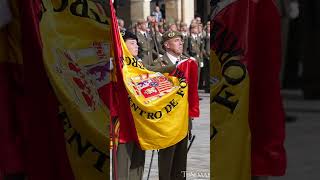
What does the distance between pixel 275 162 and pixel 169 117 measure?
2.35m

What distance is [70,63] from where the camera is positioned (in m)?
3.84

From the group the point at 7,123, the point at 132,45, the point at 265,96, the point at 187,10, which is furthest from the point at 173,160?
the point at 187,10

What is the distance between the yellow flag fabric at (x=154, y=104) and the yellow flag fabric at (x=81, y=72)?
1.85 m

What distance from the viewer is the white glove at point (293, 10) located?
2176mm

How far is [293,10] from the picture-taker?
224 centimetres

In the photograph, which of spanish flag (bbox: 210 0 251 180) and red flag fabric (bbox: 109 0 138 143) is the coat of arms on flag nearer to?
red flag fabric (bbox: 109 0 138 143)

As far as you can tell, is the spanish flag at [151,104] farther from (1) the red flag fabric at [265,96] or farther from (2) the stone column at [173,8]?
(2) the stone column at [173,8]

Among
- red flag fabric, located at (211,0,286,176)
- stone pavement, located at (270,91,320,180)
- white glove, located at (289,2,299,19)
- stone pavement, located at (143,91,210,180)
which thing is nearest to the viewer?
white glove, located at (289,2,299,19)

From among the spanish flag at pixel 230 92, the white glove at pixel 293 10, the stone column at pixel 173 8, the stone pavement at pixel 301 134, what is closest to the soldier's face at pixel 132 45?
the stone pavement at pixel 301 134

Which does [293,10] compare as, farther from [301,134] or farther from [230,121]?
[230,121]

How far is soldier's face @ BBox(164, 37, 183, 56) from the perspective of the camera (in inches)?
274

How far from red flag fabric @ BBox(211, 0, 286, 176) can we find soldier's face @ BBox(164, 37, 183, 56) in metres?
3.18

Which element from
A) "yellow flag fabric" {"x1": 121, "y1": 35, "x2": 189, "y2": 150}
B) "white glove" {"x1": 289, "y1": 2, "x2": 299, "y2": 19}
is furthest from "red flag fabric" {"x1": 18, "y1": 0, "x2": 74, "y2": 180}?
"white glove" {"x1": 289, "y1": 2, "x2": 299, "y2": 19}

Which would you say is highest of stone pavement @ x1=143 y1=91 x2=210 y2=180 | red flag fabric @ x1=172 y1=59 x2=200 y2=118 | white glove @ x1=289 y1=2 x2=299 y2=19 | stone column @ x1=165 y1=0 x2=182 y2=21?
white glove @ x1=289 y1=2 x2=299 y2=19
